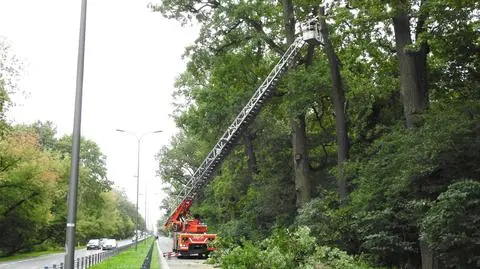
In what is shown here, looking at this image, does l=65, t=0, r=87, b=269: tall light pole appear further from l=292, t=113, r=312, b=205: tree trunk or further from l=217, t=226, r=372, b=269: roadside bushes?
l=292, t=113, r=312, b=205: tree trunk

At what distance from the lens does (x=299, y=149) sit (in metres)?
25.5

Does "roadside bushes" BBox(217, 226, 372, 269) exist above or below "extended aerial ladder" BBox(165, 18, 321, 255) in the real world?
below

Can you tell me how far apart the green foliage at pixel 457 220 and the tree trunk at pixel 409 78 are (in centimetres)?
430

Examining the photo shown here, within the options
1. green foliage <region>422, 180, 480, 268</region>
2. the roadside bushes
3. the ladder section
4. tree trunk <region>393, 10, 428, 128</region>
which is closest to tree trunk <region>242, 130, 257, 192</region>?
the ladder section

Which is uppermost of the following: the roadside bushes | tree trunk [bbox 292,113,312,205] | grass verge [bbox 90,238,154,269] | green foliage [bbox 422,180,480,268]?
tree trunk [bbox 292,113,312,205]

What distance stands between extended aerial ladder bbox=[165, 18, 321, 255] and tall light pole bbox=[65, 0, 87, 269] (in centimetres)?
1482

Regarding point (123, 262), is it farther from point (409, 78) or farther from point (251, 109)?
point (409, 78)

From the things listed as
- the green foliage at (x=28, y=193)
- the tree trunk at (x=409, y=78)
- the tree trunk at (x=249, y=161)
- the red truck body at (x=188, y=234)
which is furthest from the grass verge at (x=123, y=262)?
the tree trunk at (x=409, y=78)

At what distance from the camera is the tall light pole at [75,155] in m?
9.02

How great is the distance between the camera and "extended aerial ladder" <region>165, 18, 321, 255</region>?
941 inches

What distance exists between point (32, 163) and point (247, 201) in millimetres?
20306

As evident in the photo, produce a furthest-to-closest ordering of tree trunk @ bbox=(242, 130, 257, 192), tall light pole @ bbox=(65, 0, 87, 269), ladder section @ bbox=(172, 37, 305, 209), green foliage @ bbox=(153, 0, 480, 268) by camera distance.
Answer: tree trunk @ bbox=(242, 130, 257, 192), ladder section @ bbox=(172, 37, 305, 209), green foliage @ bbox=(153, 0, 480, 268), tall light pole @ bbox=(65, 0, 87, 269)

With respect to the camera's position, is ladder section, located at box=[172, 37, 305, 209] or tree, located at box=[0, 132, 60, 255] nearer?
ladder section, located at box=[172, 37, 305, 209]

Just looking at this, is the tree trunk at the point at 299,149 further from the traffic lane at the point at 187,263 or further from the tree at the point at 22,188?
the tree at the point at 22,188
